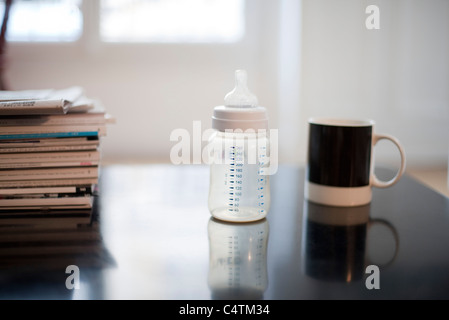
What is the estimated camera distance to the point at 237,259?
56 centimetres

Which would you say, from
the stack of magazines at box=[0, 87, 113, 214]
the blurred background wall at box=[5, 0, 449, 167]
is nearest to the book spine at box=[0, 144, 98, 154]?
the stack of magazines at box=[0, 87, 113, 214]

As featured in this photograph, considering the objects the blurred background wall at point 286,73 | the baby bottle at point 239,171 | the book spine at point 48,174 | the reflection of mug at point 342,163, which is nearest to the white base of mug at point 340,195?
the reflection of mug at point 342,163

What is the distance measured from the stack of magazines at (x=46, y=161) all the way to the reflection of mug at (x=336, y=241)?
350 mm

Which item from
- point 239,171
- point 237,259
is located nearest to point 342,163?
point 239,171

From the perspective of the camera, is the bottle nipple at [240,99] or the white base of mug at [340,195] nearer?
the bottle nipple at [240,99]

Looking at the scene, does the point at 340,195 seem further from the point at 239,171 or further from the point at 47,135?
the point at 47,135

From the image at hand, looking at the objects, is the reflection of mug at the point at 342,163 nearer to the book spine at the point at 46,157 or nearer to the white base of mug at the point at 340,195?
the white base of mug at the point at 340,195

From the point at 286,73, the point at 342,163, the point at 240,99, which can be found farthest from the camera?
the point at 286,73

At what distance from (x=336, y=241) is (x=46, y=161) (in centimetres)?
45

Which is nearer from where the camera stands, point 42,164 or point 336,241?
point 336,241

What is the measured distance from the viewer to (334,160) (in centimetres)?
78

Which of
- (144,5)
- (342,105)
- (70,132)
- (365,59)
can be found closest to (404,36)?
(365,59)

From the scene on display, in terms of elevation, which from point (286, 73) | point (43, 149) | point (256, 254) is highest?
point (286, 73)

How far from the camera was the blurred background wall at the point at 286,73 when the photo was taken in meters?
2.73
